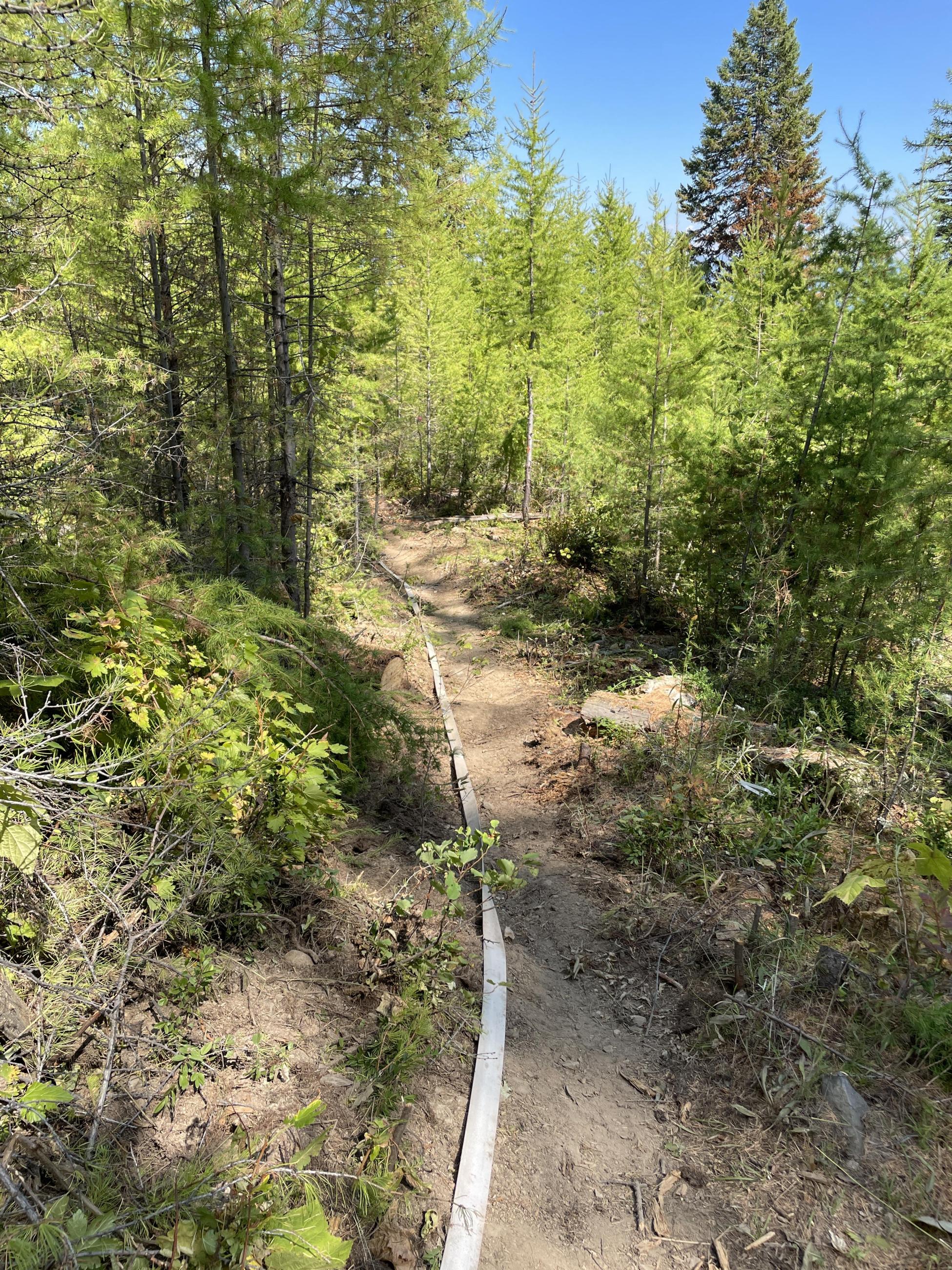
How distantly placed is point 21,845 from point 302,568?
7.59m

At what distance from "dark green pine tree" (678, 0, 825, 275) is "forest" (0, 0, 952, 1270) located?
917 inches

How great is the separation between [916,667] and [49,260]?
7814 millimetres

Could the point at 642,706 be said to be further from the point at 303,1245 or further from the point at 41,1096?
the point at 41,1096

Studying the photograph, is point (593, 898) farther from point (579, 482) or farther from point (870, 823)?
point (579, 482)

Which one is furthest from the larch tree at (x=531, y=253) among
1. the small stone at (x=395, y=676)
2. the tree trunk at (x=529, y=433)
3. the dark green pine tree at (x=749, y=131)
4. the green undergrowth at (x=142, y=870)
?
the dark green pine tree at (x=749, y=131)

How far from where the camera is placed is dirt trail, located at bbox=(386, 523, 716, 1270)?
2.79 metres

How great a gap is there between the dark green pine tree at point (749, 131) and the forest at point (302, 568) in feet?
76.4

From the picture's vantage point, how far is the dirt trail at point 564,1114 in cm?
279

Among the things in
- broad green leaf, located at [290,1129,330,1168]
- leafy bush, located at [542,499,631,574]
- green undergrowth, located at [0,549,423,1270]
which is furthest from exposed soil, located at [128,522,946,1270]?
leafy bush, located at [542,499,631,574]

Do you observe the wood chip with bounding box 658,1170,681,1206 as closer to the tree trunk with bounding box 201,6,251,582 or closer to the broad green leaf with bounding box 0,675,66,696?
the broad green leaf with bounding box 0,675,66,696

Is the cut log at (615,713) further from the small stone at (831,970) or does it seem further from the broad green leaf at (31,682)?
the broad green leaf at (31,682)

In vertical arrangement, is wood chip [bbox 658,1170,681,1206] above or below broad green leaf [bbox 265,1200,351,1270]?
below

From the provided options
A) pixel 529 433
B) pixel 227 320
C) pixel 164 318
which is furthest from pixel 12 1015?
pixel 529 433

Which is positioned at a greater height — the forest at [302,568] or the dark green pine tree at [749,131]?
the dark green pine tree at [749,131]
